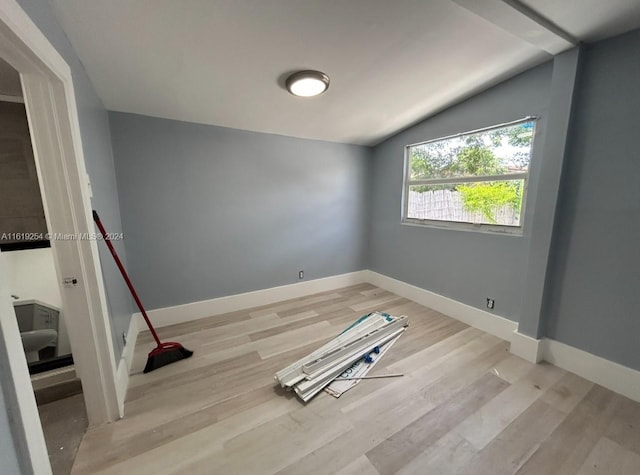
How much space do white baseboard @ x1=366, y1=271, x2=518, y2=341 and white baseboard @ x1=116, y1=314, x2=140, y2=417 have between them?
10.1 ft

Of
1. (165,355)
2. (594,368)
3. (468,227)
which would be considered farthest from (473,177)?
(165,355)

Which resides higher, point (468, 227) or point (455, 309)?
point (468, 227)

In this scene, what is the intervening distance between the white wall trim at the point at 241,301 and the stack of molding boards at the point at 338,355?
3.48 ft

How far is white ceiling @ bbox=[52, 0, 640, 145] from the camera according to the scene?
142cm

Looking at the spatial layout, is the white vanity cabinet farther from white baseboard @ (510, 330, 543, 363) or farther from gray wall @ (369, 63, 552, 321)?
white baseboard @ (510, 330, 543, 363)

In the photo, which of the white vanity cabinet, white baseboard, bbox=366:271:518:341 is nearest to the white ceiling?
the white vanity cabinet

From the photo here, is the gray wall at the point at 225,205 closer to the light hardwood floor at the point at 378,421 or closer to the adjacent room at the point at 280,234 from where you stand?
the adjacent room at the point at 280,234

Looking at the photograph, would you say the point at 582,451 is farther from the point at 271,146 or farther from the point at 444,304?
the point at 271,146

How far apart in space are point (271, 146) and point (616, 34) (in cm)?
294

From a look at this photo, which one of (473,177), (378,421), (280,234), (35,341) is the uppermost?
(473,177)

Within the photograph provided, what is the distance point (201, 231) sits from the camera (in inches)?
109

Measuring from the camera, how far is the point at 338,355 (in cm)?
204

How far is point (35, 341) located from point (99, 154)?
1476 millimetres

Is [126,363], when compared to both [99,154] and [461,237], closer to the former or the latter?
[99,154]
